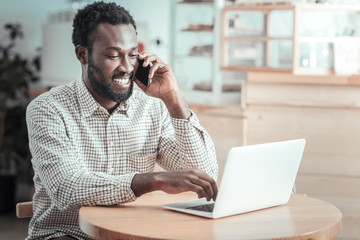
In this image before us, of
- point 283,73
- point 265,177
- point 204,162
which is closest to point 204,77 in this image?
point 283,73

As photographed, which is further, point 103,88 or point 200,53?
point 200,53

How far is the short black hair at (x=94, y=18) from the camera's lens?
6.28ft

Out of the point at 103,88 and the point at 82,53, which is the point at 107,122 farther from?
the point at 82,53

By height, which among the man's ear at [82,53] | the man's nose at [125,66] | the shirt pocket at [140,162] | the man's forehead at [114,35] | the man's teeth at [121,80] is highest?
the man's forehead at [114,35]

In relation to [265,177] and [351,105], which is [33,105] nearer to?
[265,177]

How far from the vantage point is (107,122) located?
1.93 metres

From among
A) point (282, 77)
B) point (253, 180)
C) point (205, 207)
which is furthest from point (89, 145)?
point (282, 77)

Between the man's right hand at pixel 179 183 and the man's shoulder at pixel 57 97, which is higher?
the man's shoulder at pixel 57 97

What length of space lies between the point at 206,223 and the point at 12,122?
3.25 metres

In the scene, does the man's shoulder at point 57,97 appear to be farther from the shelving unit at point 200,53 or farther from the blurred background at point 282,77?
the shelving unit at point 200,53

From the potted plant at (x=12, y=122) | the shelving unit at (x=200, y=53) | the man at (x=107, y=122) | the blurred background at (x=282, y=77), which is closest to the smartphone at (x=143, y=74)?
the man at (x=107, y=122)

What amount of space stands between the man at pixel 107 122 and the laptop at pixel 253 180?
1.12 feet

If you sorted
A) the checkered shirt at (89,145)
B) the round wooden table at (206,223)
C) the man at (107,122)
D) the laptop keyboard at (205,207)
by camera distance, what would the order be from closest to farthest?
1. the round wooden table at (206,223)
2. the laptop keyboard at (205,207)
3. the checkered shirt at (89,145)
4. the man at (107,122)

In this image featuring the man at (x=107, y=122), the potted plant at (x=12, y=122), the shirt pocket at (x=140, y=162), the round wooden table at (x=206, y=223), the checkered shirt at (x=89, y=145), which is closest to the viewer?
the round wooden table at (x=206, y=223)
